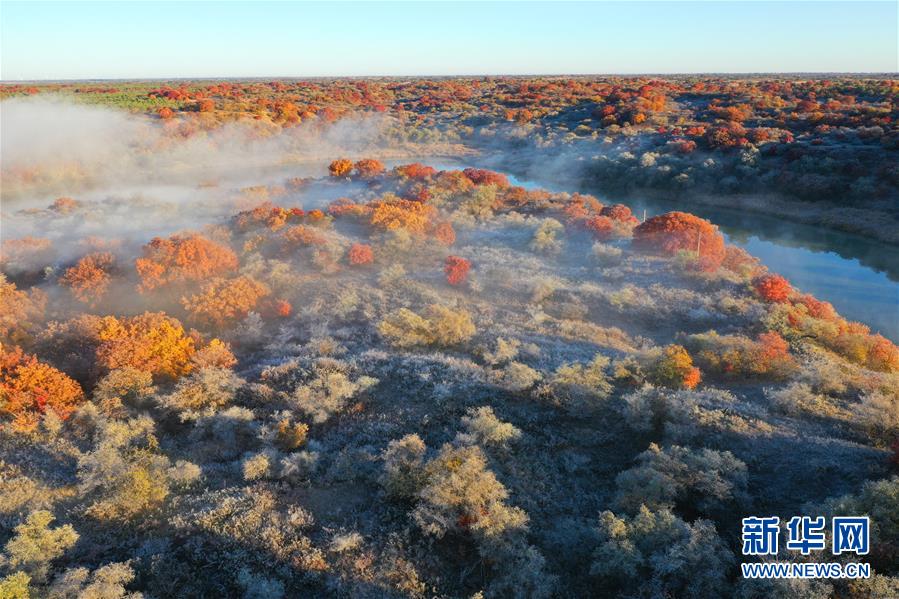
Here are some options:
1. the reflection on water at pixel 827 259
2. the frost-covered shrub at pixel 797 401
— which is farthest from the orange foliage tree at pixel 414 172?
the frost-covered shrub at pixel 797 401

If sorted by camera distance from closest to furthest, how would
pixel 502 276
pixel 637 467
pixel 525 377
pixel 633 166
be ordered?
pixel 637 467 < pixel 525 377 < pixel 502 276 < pixel 633 166

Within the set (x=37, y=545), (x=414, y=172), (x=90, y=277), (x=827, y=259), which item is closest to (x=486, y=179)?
(x=414, y=172)

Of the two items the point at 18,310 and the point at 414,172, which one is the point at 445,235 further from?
the point at 18,310

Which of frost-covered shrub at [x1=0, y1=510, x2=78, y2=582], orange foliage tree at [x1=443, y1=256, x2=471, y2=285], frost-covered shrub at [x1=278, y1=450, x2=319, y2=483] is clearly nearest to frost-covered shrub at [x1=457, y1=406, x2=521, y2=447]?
frost-covered shrub at [x1=278, y1=450, x2=319, y2=483]

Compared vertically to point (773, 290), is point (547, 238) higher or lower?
higher

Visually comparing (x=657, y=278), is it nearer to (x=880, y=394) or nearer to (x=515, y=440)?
(x=880, y=394)

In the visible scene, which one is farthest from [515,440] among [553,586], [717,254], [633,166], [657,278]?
[633,166]
